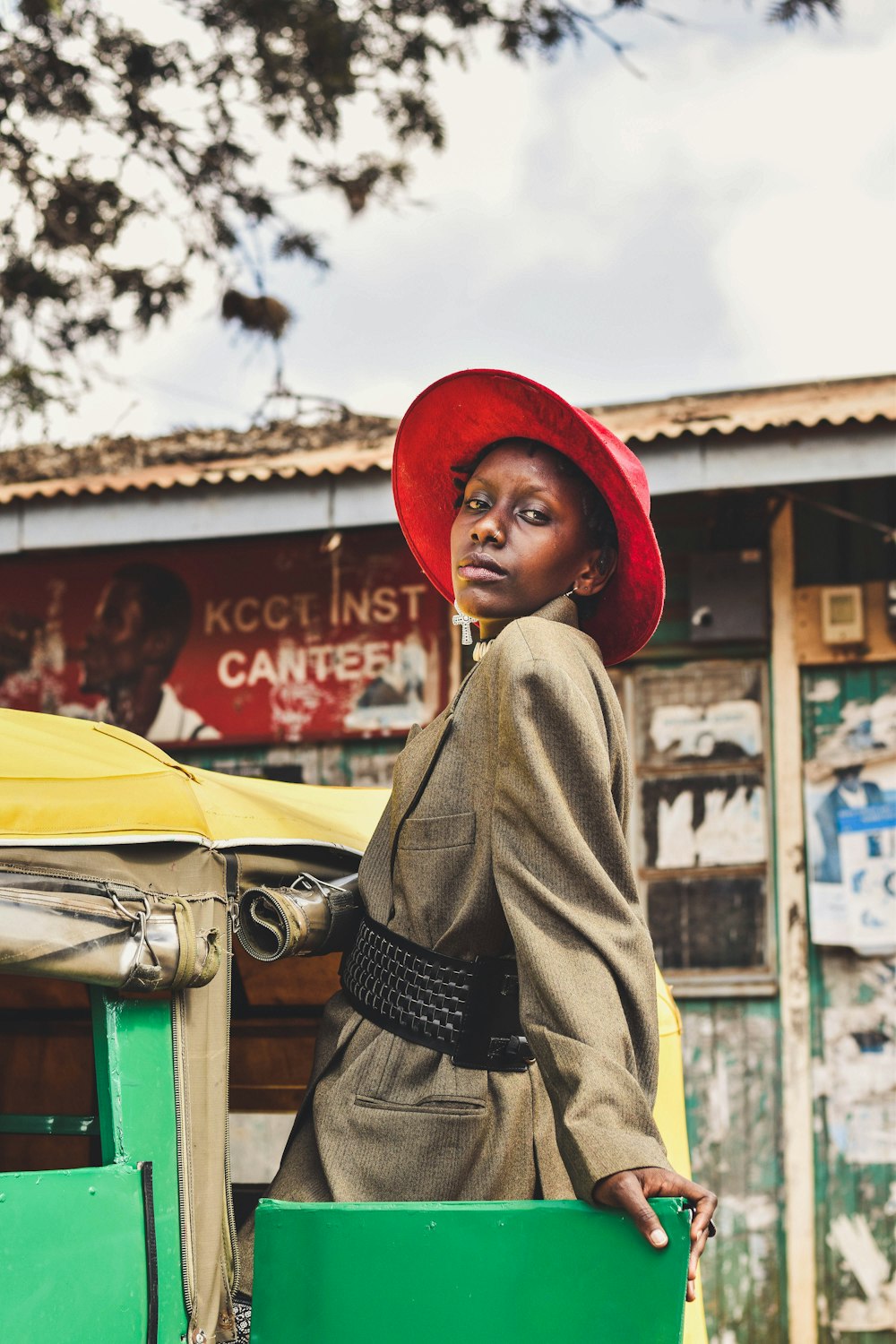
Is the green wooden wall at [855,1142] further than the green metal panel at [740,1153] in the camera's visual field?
No

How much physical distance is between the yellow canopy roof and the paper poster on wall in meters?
3.81

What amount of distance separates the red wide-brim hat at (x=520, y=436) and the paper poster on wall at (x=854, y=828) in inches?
140

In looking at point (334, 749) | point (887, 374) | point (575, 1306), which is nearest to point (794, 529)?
point (887, 374)

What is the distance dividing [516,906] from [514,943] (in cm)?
5

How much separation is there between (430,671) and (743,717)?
1458 millimetres

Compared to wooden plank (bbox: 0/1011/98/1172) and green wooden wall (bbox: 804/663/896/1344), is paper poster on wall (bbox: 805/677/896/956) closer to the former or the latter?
green wooden wall (bbox: 804/663/896/1344)

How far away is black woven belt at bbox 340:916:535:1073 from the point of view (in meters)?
1.94

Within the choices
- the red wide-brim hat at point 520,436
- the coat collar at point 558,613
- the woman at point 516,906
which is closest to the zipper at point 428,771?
the woman at point 516,906

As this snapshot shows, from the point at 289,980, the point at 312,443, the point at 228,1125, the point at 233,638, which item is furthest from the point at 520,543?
the point at 312,443

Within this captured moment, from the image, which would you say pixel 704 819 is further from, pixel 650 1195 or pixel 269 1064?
pixel 650 1195

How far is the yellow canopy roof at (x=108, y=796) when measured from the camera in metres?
1.80

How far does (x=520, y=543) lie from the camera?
218 cm

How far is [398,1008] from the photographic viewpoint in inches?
78.5

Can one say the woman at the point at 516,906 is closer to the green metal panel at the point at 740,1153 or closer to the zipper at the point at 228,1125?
the zipper at the point at 228,1125
